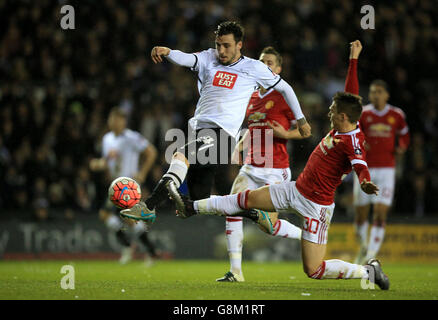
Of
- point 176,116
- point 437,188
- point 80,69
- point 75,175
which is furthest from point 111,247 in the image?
point 437,188

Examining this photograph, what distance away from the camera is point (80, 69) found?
1548 cm

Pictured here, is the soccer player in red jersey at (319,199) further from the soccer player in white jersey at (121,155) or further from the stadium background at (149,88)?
the stadium background at (149,88)

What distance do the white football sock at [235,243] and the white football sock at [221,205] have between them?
123 centimetres

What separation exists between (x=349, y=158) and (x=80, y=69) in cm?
1033

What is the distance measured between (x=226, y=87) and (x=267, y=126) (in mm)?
1112

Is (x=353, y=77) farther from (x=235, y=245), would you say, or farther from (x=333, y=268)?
(x=235, y=245)

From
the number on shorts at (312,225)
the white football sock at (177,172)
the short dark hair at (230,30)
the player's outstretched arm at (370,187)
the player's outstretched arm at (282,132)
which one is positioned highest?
the short dark hair at (230,30)

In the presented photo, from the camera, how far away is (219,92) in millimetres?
7332

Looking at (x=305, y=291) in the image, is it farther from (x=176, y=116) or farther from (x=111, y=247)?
(x=176, y=116)

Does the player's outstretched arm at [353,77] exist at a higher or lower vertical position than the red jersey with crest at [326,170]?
higher

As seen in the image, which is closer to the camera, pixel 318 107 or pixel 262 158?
pixel 262 158

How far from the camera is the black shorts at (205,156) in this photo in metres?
7.14

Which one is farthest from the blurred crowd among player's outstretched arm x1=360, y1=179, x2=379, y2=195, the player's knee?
player's outstretched arm x1=360, y1=179, x2=379, y2=195

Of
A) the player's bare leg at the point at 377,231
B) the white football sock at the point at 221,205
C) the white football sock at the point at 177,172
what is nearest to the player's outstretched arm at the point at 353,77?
the white football sock at the point at 221,205
